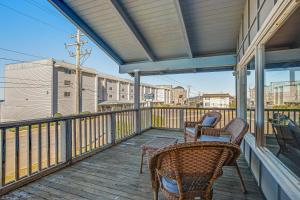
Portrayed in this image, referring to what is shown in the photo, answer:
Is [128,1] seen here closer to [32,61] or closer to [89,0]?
[89,0]

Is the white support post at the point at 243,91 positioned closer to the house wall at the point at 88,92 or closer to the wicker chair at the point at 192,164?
the wicker chair at the point at 192,164

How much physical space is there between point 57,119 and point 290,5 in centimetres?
332

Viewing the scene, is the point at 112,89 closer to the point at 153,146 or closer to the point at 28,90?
the point at 28,90

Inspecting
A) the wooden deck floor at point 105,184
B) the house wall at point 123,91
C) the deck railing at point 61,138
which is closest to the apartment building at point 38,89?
the house wall at point 123,91

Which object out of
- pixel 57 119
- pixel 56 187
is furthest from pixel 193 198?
pixel 57 119

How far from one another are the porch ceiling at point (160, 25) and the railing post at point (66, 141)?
2227 millimetres

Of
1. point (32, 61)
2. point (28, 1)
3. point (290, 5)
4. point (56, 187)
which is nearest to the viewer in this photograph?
point (290, 5)

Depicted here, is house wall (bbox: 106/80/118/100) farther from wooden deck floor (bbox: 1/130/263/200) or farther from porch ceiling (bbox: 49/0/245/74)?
wooden deck floor (bbox: 1/130/263/200)

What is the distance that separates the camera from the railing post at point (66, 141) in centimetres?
321

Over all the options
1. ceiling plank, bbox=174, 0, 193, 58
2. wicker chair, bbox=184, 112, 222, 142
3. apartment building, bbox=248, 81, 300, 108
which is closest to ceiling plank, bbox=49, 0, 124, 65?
ceiling plank, bbox=174, 0, 193, 58

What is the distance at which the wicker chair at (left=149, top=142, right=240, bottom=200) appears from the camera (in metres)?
1.35

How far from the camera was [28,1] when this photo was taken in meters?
9.10

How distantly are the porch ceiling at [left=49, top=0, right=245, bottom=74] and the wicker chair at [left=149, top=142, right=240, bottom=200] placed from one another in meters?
2.76

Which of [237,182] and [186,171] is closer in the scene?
[186,171]
